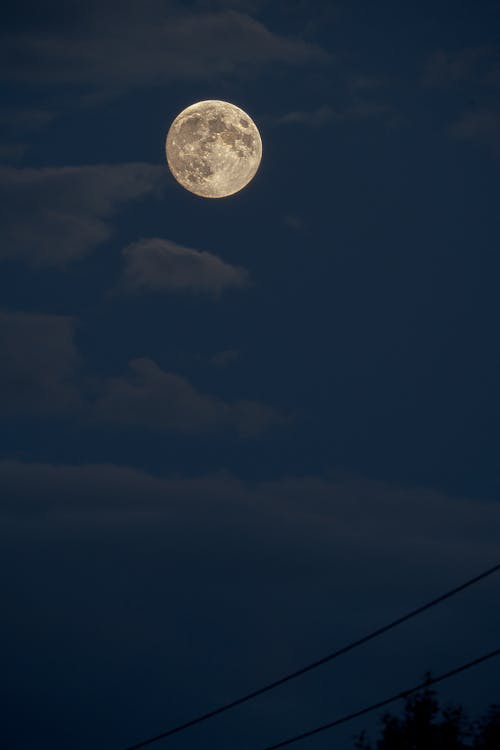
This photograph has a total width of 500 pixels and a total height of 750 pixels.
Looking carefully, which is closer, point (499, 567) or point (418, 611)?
point (499, 567)

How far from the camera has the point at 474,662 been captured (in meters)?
15.1

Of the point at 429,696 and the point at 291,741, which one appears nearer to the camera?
the point at 291,741

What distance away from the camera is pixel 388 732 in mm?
35031

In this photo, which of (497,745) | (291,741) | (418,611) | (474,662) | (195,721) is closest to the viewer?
(474,662)

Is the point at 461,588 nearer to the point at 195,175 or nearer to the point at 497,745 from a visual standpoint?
the point at 195,175

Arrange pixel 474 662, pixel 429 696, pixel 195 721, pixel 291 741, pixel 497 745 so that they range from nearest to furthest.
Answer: pixel 474 662 → pixel 291 741 → pixel 195 721 → pixel 497 745 → pixel 429 696

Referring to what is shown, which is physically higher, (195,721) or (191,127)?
(191,127)

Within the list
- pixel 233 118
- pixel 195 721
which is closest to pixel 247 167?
pixel 233 118

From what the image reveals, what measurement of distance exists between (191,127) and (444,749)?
22106 mm

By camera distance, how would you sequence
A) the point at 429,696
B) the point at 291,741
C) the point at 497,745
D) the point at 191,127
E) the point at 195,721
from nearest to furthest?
the point at 291,741 → the point at 195,721 → the point at 191,127 → the point at 497,745 → the point at 429,696

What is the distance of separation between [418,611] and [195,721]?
7623 mm

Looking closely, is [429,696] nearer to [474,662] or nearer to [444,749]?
[444,749]

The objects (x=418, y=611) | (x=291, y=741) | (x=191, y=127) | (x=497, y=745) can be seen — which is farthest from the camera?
(x=497, y=745)

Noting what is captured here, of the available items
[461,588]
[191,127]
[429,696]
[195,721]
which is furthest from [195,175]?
[429,696]
